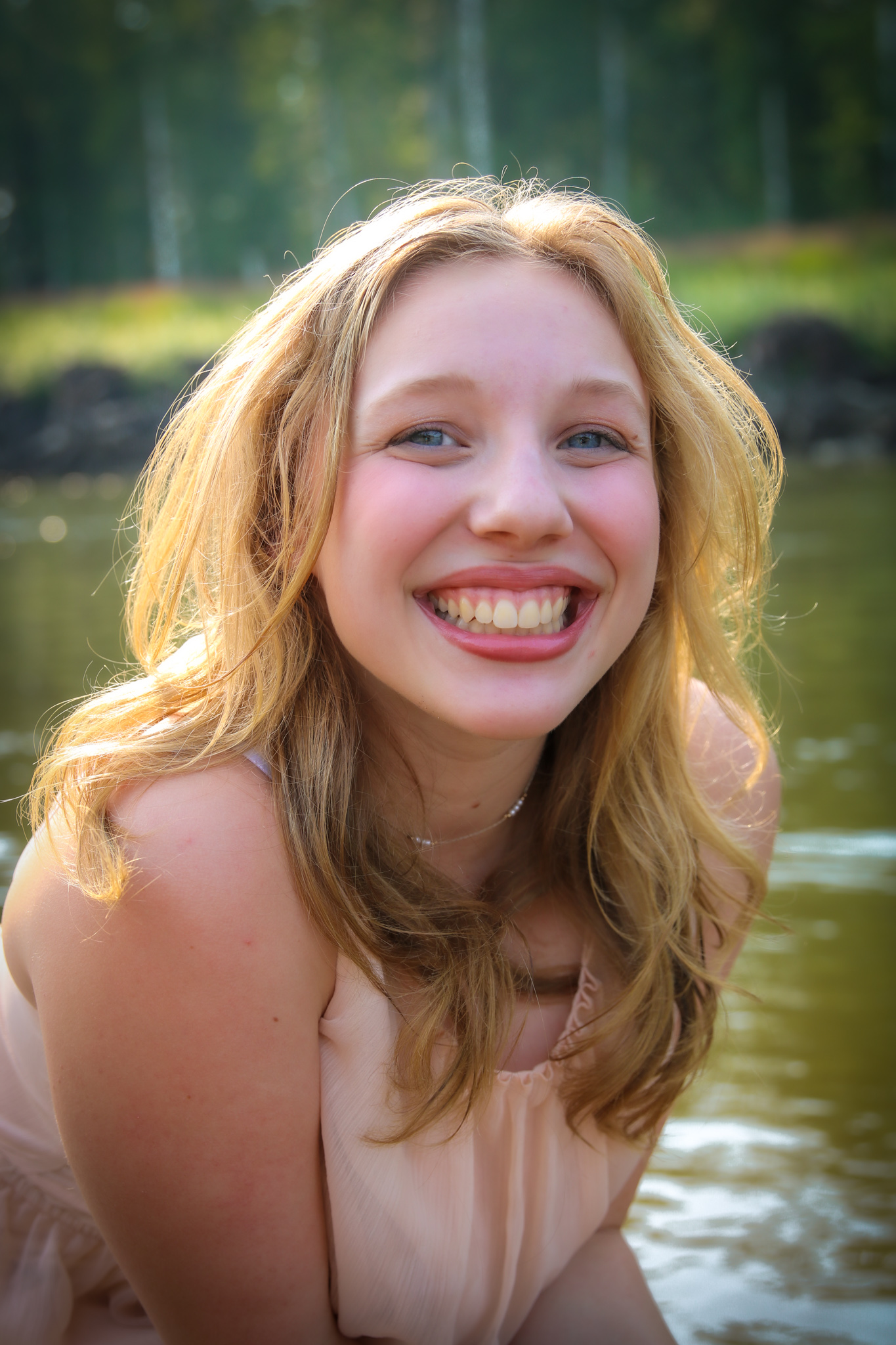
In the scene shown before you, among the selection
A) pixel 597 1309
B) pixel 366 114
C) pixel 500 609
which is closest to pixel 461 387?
pixel 500 609

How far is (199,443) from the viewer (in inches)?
66.0

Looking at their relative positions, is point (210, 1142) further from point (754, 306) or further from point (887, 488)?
point (754, 306)

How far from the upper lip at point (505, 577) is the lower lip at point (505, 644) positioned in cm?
5

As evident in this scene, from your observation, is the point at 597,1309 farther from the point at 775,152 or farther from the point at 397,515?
the point at 775,152

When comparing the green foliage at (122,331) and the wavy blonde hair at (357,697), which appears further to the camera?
the green foliage at (122,331)

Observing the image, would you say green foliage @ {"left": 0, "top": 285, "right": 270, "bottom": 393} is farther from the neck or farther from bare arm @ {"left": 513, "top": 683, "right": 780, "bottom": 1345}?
the neck

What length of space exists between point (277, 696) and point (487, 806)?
1.23 ft

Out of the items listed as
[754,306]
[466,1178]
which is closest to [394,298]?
[466,1178]

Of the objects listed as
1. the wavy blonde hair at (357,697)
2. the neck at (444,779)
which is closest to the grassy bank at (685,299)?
the wavy blonde hair at (357,697)

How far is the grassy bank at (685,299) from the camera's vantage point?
68.9ft

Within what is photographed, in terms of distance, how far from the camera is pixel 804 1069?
2.67 metres

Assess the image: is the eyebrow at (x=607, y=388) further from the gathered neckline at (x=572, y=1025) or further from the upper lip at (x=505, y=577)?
the gathered neckline at (x=572, y=1025)

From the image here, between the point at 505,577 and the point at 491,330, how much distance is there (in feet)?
0.93

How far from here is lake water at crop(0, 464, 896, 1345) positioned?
2088mm
